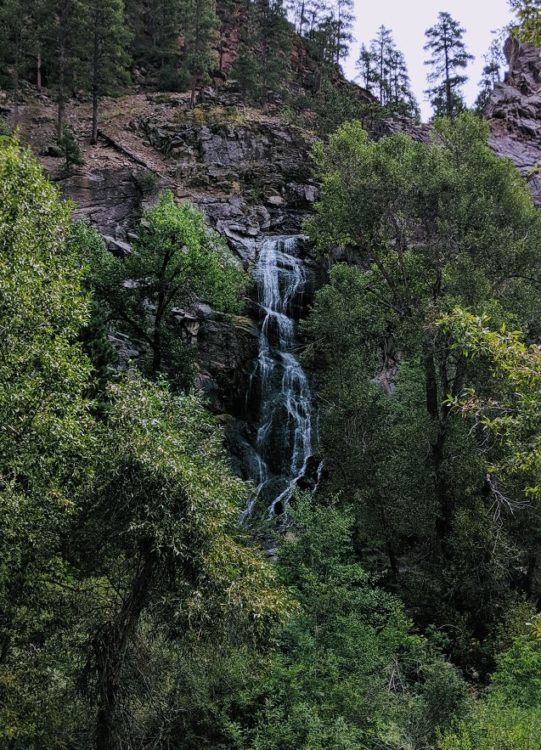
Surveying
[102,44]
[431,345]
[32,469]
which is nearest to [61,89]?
[102,44]

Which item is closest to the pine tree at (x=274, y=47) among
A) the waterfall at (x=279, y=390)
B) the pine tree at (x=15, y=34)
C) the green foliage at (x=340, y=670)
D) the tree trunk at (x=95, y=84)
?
the tree trunk at (x=95, y=84)

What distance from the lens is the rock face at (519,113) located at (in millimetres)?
44875

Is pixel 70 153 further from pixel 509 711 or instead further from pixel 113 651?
pixel 509 711

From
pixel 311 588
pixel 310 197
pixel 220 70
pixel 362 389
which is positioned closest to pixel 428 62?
pixel 220 70

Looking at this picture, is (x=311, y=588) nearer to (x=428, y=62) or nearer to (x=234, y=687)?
(x=234, y=687)

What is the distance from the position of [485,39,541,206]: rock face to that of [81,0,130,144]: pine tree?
97.3ft

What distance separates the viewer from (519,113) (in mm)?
48125

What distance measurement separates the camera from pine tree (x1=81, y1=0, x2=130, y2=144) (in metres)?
38.3

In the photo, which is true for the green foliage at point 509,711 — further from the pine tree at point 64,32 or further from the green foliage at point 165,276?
the pine tree at point 64,32

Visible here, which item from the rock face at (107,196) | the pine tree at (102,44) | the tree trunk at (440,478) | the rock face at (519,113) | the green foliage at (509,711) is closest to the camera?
the green foliage at (509,711)

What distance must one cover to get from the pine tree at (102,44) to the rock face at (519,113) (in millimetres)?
29672

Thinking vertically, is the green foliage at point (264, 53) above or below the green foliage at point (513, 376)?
above

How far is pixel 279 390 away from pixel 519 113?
126 ft

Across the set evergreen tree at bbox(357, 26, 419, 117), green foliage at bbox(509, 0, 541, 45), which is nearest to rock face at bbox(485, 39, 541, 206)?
evergreen tree at bbox(357, 26, 419, 117)
